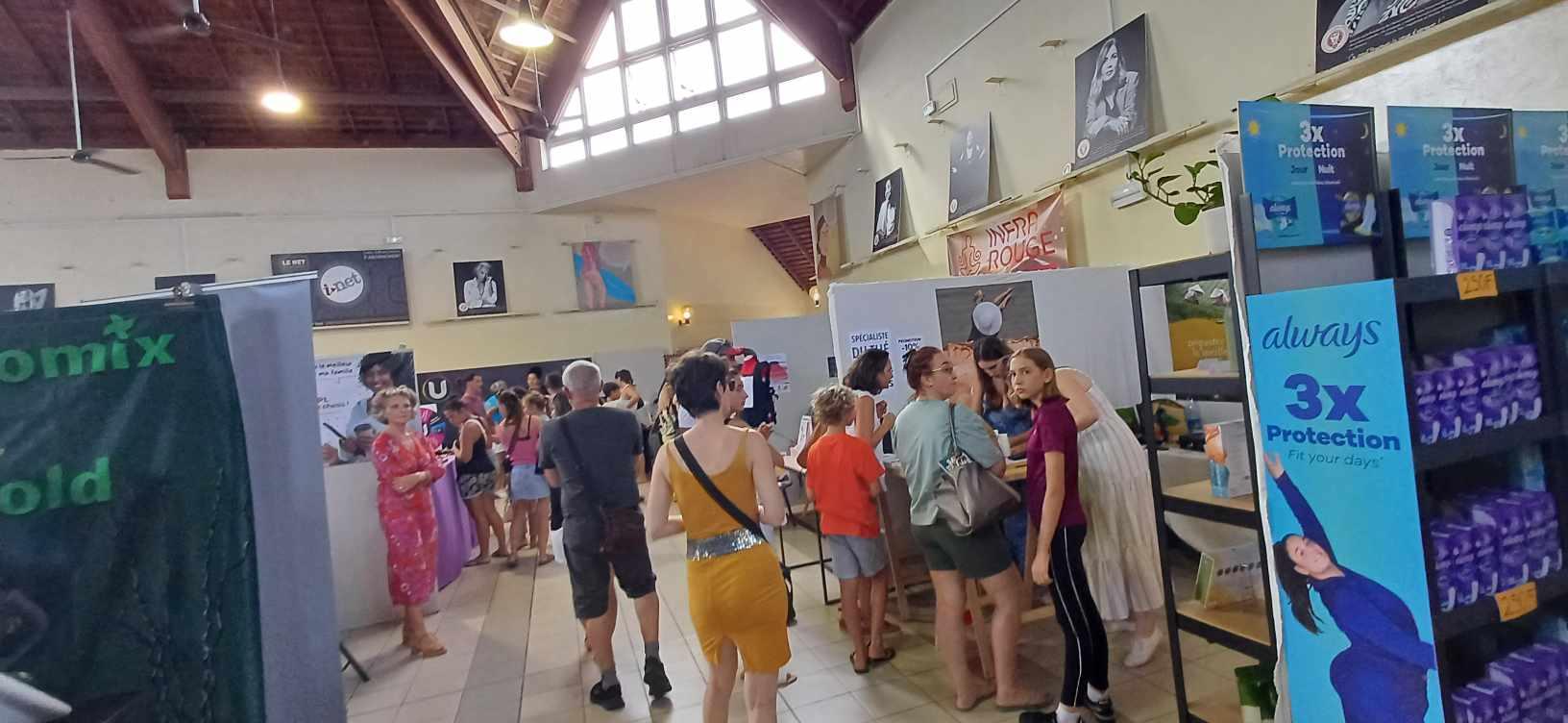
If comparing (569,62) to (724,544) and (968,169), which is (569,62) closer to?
(968,169)

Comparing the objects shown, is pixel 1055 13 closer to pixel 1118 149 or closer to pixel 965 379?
pixel 1118 149

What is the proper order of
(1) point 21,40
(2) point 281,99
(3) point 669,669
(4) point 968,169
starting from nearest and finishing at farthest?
(3) point 669,669
(4) point 968,169
(2) point 281,99
(1) point 21,40

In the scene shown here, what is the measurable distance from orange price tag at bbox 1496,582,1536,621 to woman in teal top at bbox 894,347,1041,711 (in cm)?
139

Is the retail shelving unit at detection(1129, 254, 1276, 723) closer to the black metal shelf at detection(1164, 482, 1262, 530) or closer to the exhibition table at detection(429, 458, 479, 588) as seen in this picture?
the black metal shelf at detection(1164, 482, 1262, 530)

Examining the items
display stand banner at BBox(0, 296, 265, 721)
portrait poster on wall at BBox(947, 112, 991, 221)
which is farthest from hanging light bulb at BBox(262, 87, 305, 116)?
display stand banner at BBox(0, 296, 265, 721)

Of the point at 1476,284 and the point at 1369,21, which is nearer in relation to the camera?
the point at 1476,284

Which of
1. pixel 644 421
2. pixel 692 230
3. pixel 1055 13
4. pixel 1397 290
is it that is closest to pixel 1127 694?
pixel 1397 290

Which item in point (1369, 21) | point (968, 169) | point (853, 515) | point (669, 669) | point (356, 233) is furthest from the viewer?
point (356, 233)

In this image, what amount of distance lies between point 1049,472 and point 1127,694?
1.23 meters

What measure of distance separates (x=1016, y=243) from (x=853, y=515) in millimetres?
3561

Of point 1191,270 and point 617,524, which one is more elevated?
point 1191,270

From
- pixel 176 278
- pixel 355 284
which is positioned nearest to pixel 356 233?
pixel 355 284

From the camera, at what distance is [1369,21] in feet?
10.3

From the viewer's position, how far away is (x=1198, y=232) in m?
4.14
